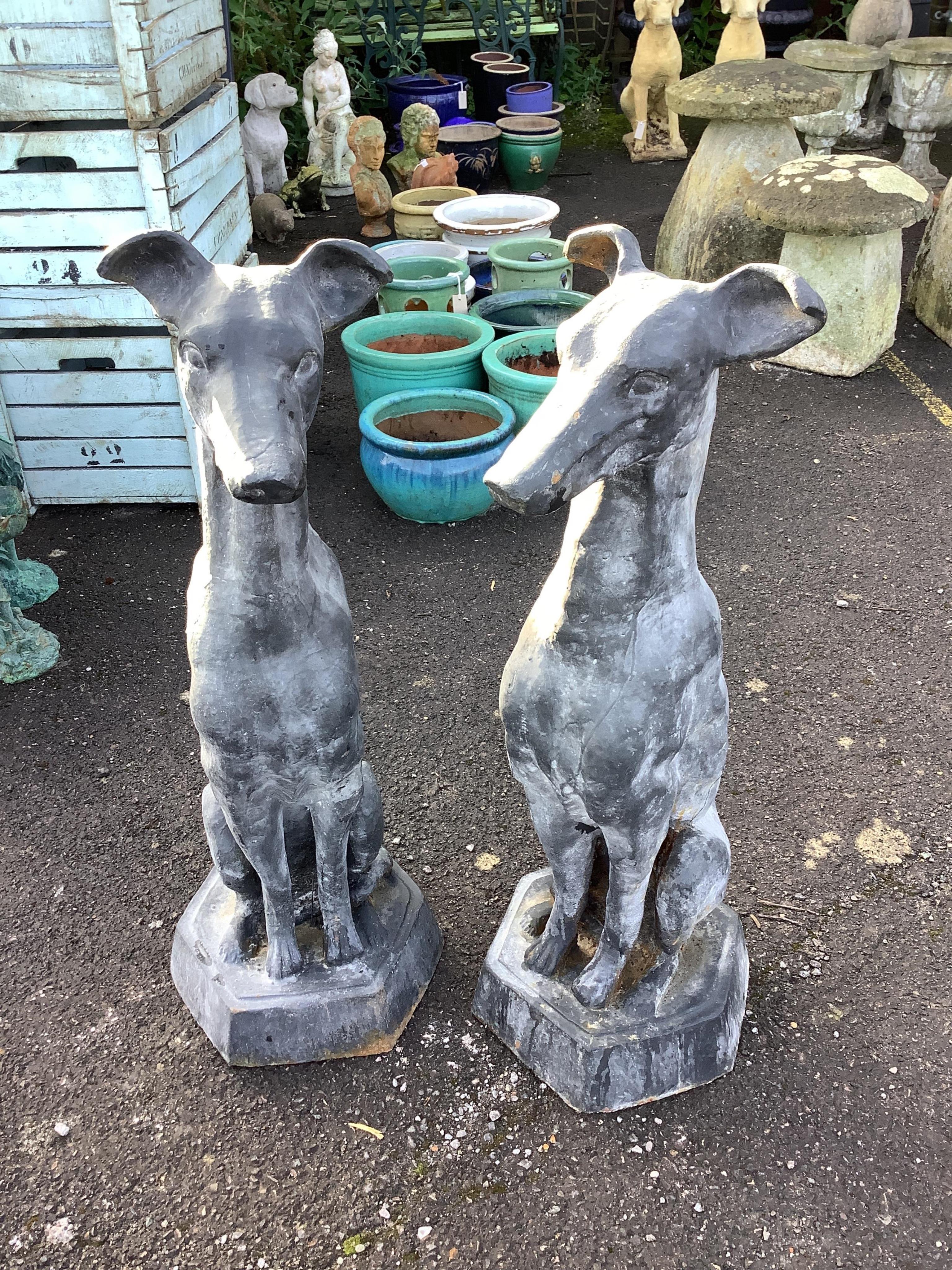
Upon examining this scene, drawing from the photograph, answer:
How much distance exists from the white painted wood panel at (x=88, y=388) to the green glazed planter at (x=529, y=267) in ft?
5.84

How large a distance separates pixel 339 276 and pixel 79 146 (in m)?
2.60

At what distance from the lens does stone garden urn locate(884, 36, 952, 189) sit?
784 centimetres

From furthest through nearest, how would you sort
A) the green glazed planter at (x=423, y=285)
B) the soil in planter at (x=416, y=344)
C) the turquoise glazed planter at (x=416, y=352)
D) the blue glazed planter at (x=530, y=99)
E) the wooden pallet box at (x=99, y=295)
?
the blue glazed planter at (x=530, y=99)
the green glazed planter at (x=423, y=285)
the soil in planter at (x=416, y=344)
the turquoise glazed planter at (x=416, y=352)
the wooden pallet box at (x=99, y=295)

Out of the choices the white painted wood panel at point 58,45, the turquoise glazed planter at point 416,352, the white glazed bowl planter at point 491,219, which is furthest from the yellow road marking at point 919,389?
the white painted wood panel at point 58,45

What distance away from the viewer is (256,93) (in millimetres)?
7656

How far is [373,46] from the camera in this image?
9109mm

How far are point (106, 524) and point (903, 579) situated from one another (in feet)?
10.9

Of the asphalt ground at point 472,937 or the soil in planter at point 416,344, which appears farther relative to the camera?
the soil in planter at point 416,344

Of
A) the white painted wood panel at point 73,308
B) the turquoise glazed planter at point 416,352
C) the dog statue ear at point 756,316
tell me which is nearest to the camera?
the dog statue ear at point 756,316

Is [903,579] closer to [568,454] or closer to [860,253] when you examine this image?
[860,253]

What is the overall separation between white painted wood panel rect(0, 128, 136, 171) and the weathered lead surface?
2577mm

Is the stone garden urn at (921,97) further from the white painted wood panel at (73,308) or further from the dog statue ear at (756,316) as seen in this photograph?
the dog statue ear at (756,316)

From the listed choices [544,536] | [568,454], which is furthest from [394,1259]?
[544,536]

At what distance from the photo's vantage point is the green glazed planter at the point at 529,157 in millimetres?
8094
